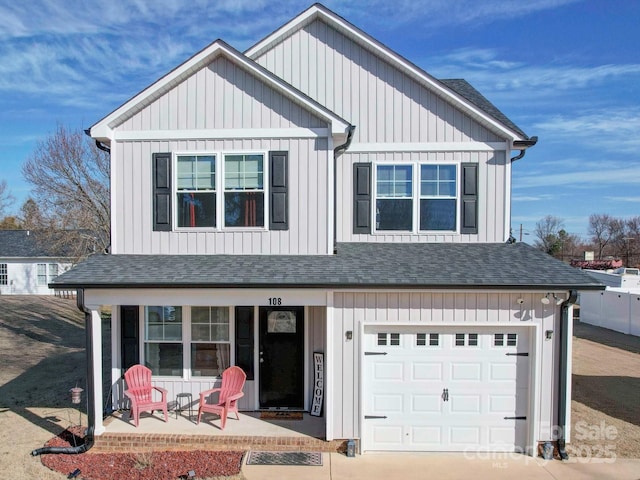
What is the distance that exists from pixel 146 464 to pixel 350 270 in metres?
4.23

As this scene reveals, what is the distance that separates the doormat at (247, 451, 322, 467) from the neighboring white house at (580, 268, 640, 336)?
14907 millimetres

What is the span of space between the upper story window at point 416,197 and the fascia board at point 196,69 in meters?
1.71

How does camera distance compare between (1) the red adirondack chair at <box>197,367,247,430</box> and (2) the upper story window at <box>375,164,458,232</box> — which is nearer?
(1) the red adirondack chair at <box>197,367,247,430</box>

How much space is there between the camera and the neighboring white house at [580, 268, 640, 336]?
731 inches

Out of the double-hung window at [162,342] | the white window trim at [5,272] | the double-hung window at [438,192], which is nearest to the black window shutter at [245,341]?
the double-hung window at [162,342]

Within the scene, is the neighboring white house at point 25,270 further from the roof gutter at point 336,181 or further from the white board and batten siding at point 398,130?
the white board and batten siding at point 398,130

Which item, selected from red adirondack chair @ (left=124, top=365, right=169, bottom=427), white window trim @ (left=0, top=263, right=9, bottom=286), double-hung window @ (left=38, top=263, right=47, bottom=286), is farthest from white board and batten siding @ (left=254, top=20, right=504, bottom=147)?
white window trim @ (left=0, top=263, right=9, bottom=286)

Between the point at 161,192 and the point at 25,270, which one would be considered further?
the point at 25,270

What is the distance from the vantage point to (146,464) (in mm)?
6445

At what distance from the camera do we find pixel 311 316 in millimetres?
8445

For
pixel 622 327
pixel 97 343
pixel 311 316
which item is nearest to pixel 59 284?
pixel 97 343

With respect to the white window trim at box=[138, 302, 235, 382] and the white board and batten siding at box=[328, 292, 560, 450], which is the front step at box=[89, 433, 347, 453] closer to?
the white board and batten siding at box=[328, 292, 560, 450]

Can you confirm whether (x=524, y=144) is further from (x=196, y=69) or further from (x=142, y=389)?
(x=142, y=389)

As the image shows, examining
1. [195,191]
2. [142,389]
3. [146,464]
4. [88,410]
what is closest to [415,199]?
[195,191]
